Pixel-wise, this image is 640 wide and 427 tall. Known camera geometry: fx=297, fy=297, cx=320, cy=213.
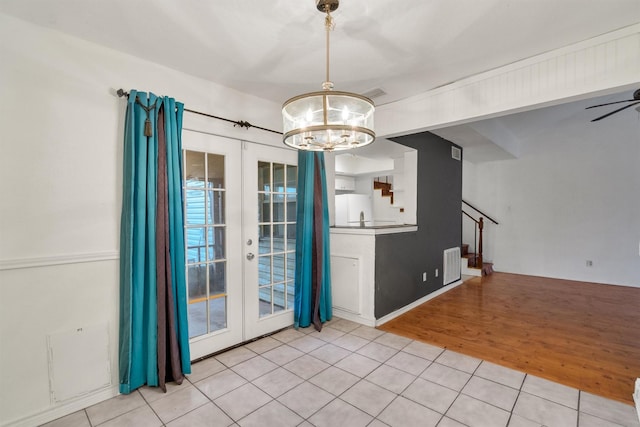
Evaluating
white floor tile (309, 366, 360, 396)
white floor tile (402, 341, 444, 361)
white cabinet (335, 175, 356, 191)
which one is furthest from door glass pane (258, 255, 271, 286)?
white cabinet (335, 175, 356, 191)

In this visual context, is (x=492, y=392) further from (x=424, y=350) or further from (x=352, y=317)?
(x=352, y=317)

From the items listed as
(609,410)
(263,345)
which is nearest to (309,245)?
(263,345)

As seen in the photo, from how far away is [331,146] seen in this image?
6.00ft

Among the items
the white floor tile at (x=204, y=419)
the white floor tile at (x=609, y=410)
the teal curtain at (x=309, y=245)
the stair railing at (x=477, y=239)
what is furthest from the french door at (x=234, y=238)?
the stair railing at (x=477, y=239)

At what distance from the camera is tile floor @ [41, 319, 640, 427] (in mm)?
1888

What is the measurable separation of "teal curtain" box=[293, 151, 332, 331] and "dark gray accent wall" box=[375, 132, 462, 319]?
26.7 inches

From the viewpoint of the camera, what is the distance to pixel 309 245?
3.36m

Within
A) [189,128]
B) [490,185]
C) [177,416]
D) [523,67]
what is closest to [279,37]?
[189,128]

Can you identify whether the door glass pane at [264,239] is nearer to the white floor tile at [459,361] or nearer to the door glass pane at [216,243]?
the door glass pane at [216,243]

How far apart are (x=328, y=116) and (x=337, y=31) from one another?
2.78 ft

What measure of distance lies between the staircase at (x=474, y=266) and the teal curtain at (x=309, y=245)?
4.05 metres

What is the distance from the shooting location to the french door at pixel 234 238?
2670 mm

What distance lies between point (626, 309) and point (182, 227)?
219 inches

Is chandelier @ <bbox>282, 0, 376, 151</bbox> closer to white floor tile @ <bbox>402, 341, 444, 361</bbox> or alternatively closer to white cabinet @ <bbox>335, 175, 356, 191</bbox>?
white floor tile @ <bbox>402, 341, 444, 361</bbox>
